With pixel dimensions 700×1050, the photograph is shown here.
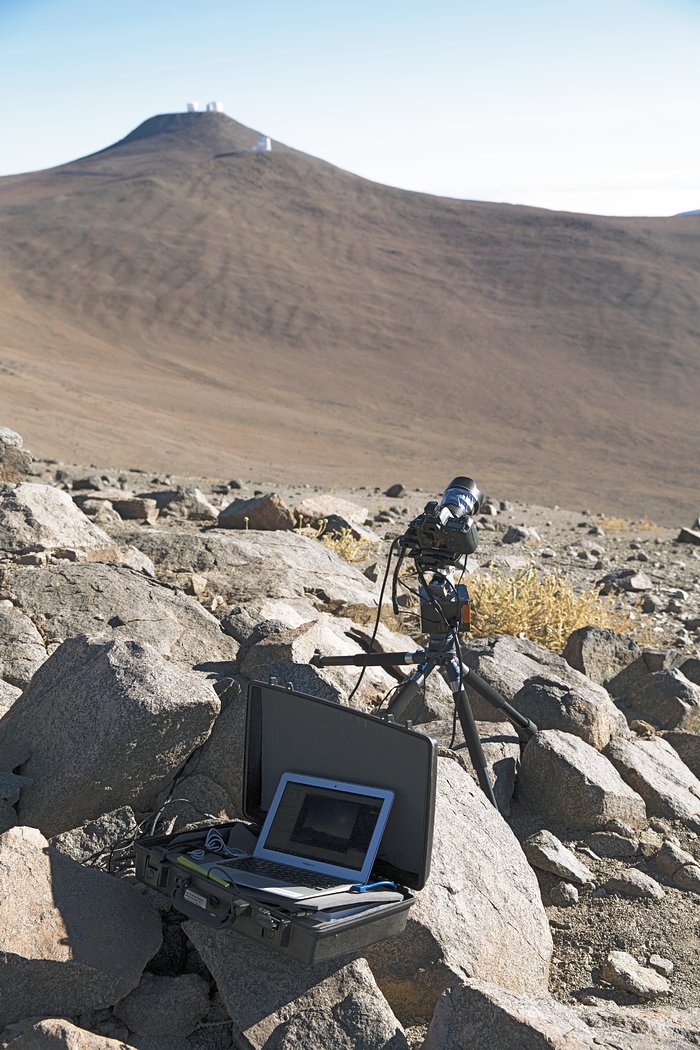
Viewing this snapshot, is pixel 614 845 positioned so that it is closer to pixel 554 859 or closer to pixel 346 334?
pixel 554 859

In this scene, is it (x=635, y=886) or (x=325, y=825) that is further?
(x=635, y=886)

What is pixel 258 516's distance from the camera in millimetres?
7762

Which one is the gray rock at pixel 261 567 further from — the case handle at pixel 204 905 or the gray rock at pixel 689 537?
the gray rock at pixel 689 537

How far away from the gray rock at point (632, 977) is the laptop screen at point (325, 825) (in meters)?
0.98

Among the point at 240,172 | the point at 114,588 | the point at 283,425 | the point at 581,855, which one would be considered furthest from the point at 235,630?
the point at 240,172

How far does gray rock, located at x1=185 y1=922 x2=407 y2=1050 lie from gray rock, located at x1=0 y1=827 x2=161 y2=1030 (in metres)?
0.23

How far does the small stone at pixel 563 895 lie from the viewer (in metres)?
3.65

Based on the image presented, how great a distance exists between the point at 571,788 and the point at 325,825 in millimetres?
1478

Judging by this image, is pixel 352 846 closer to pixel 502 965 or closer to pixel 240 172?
pixel 502 965

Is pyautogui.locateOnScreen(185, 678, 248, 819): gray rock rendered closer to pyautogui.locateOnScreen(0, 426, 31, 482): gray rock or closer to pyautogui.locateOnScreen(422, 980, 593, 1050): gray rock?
pyautogui.locateOnScreen(422, 980, 593, 1050): gray rock

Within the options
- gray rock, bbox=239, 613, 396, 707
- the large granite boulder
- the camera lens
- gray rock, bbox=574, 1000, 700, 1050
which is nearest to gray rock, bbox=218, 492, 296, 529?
gray rock, bbox=239, 613, 396, 707

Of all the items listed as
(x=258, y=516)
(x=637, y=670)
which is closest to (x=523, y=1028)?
(x=637, y=670)

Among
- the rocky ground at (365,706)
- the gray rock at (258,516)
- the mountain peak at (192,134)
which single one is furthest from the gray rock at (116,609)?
the mountain peak at (192,134)

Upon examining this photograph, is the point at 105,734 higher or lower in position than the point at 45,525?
lower
